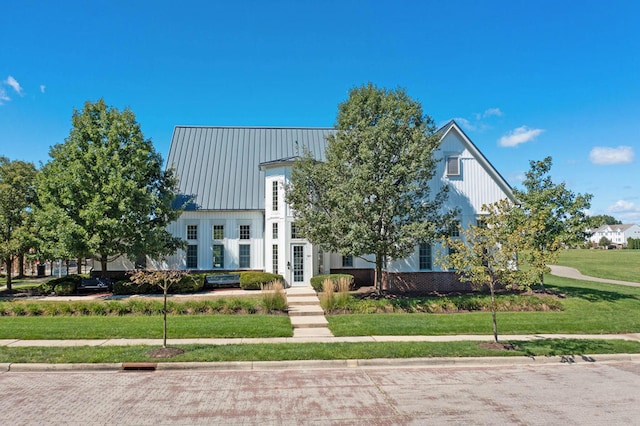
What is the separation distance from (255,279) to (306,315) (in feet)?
23.0

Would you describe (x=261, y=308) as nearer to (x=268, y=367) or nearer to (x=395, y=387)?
(x=268, y=367)

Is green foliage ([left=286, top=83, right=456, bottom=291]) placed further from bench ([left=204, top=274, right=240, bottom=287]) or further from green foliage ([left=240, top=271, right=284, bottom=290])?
bench ([left=204, top=274, right=240, bottom=287])

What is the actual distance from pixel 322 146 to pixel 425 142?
516 inches

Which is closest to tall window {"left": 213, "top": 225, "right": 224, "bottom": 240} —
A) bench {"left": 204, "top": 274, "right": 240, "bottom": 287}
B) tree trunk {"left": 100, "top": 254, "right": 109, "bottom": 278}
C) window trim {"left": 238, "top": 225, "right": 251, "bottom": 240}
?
window trim {"left": 238, "top": 225, "right": 251, "bottom": 240}

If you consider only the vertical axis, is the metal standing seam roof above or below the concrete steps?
above

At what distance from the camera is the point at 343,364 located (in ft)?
34.1

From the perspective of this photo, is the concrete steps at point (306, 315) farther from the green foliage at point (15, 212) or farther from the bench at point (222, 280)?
the green foliage at point (15, 212)

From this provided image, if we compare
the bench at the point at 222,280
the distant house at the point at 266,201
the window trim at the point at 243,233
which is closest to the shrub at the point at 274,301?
the distant house at the point at 266,201

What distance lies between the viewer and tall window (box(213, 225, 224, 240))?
26625mm

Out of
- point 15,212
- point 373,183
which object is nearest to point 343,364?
point 373,183

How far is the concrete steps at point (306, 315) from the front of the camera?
13877 millimetres

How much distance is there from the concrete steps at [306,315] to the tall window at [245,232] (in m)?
6.47

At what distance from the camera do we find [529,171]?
20.8 metres

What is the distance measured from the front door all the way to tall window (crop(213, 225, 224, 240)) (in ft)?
18.4
